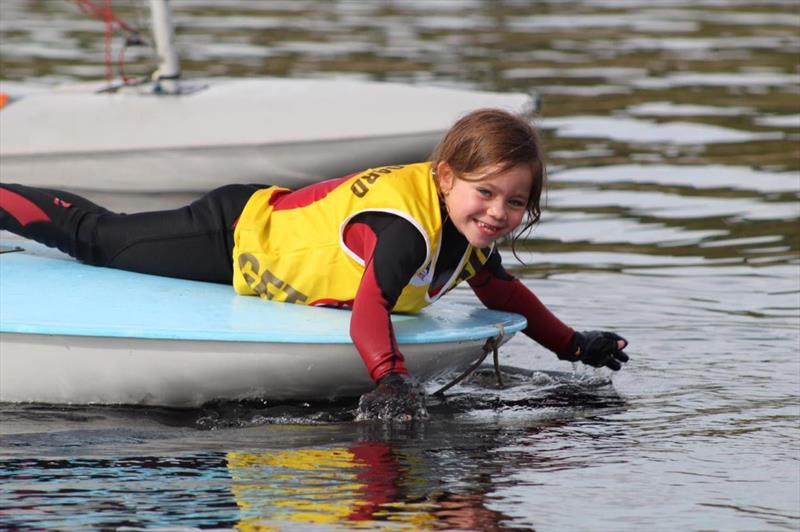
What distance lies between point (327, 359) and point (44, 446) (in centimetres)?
87

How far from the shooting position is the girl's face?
4555mm

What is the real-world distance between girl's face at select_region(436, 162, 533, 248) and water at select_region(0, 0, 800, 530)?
618mm

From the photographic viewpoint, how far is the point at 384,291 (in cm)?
464

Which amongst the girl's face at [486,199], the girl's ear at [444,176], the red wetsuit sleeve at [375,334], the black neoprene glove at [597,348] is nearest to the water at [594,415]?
the black neoprene glove at [597,348]

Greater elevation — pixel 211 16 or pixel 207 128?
pixel 211 16

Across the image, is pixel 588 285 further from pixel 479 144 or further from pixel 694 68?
pixel 694 68

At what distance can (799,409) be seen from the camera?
5.01 meters

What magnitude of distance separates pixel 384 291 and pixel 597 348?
0.99 metres

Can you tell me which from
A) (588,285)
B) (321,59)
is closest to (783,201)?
(588,285)

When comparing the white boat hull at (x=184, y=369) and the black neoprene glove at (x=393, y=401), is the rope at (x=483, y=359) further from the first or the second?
the black neoprene glove at (x=393, y=401)

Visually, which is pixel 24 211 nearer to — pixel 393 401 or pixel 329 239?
pixel 329 239

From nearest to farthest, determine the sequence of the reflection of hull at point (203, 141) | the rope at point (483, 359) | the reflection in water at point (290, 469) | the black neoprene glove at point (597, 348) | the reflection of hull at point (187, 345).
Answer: the reflection in water at point (290, 469)
the reflection of hull at point (187, 345)
the rope at point (483, 359)
the black neoprene glove at point (597, 348)
the reflection of hull at point (203, 141)

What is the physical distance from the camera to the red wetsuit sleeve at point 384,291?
460cm

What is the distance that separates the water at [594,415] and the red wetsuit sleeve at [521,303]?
0.17m
